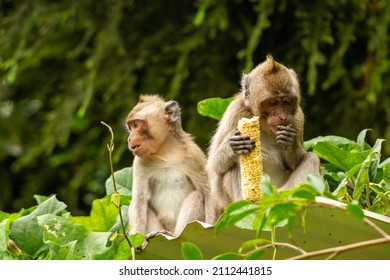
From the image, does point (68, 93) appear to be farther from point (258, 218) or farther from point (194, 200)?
point (258, 218)

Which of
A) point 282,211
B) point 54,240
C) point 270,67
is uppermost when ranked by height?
point 270,67

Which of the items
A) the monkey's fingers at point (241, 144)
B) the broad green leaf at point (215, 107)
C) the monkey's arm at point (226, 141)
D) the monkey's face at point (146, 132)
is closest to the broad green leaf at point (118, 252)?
the monkey's fingers at point (241, 144)

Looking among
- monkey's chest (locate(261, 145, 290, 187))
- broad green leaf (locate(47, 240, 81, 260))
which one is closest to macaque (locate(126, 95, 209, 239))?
monkey's chest (locate(261, 145, 290, 187))

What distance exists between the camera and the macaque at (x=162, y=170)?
422 centimetres

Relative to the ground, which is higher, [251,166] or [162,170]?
[251,166]

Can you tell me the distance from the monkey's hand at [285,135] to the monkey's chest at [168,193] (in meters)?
0.60

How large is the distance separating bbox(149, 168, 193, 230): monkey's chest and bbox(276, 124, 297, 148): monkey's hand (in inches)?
23.4

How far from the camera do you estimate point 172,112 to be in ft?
Answer: 14.5

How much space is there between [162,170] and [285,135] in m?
0.77

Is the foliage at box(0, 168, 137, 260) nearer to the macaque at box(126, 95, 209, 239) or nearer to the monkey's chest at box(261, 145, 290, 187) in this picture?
the macaque at box(126, 95, 209, 239)

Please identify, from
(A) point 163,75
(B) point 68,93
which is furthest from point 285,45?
(B) point 68,93

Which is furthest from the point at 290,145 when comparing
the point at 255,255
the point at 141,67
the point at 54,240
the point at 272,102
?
the point at 141,67

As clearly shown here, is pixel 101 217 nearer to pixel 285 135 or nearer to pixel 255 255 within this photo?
pixel 285 135

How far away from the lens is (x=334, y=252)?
2064 millimetres
